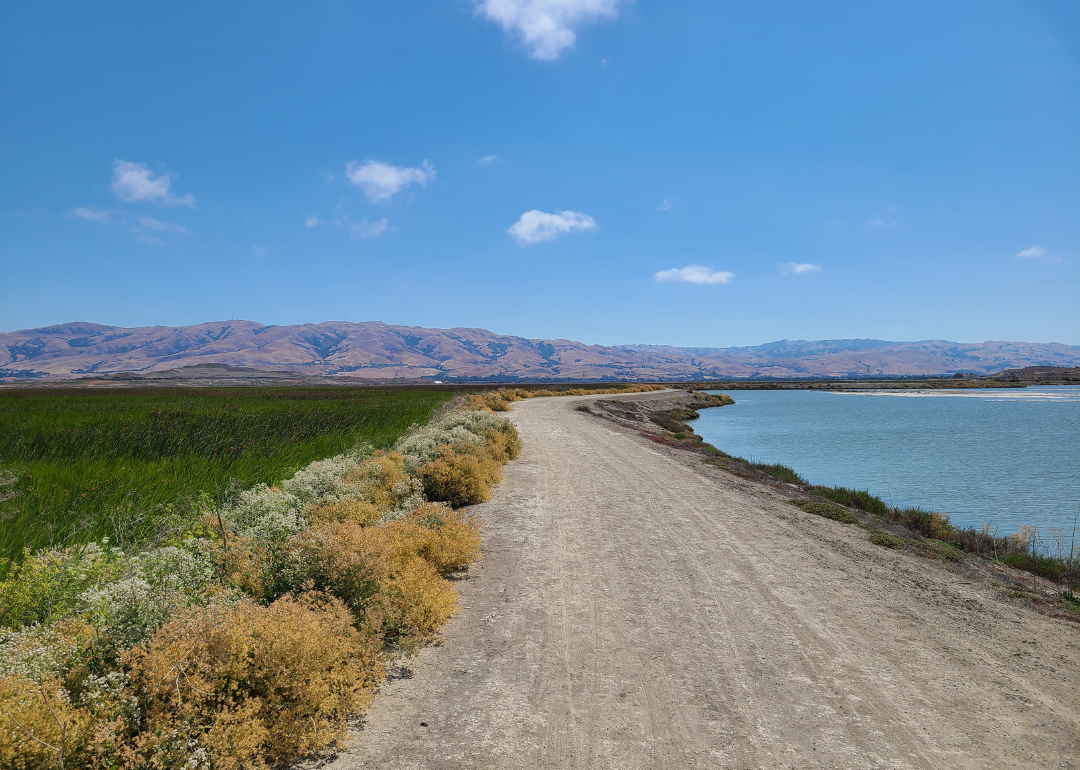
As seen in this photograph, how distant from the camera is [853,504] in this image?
48.9 feet

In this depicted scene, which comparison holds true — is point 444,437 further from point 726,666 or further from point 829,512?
point 726,666

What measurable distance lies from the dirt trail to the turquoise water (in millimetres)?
9227

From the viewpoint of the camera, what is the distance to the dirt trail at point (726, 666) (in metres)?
4.07

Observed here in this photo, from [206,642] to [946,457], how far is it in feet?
103

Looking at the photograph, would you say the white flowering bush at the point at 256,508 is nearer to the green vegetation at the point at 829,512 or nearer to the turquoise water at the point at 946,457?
the green vegetation at the point at 829,512

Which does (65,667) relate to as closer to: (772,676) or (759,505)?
(772,676)

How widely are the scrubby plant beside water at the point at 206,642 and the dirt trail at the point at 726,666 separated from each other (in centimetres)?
52

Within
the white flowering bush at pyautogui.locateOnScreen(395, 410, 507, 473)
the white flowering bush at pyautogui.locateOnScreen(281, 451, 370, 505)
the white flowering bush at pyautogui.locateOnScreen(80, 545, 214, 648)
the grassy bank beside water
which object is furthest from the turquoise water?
the white flowering bush at pyautogui.locateOnScreen(80, 545, 214, 648)

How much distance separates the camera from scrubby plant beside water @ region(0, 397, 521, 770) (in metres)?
3.16

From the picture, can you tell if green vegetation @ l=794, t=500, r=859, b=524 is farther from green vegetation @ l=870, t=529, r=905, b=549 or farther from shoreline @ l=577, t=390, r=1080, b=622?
green vegetation @ l=870, t=529, r=905, b=549

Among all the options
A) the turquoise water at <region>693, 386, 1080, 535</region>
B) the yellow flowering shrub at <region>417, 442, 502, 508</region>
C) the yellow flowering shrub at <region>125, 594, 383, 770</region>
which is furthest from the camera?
the turquoise water at <region>693, 386, 1080, 535</region>

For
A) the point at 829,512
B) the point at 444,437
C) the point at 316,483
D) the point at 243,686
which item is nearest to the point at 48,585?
the point at 243,686

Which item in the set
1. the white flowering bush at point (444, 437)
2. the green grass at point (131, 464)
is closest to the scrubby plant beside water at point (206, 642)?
the green grass at point (131, 464)

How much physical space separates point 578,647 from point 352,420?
20637 millimetres
